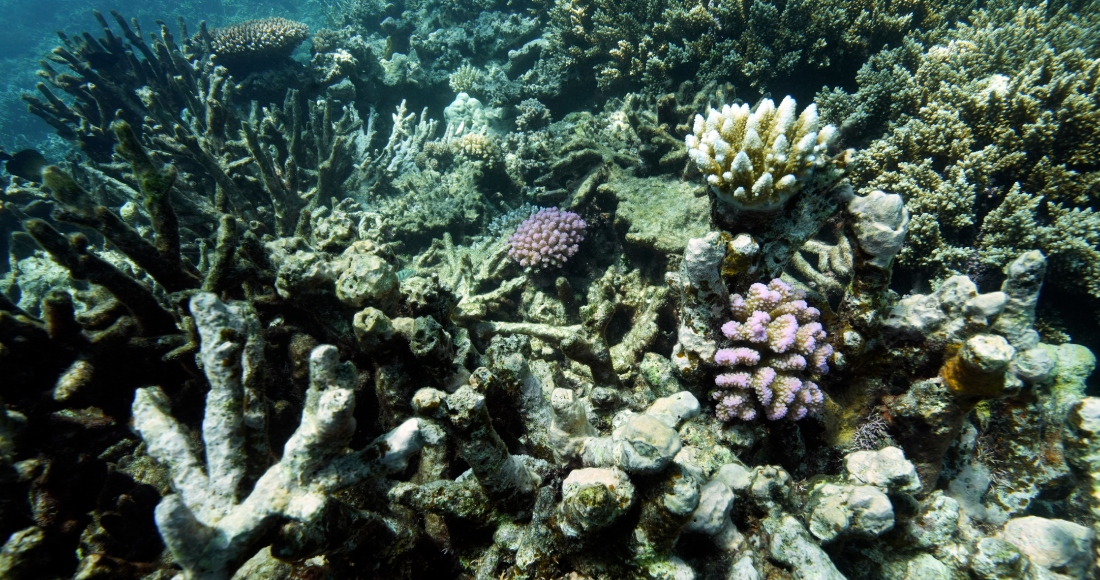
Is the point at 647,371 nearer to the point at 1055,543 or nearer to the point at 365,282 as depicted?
the point at 365,282

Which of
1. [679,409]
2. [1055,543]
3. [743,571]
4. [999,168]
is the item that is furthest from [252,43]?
[1055,543]

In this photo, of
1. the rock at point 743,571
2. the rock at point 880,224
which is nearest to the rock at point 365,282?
the rock at point 743,571

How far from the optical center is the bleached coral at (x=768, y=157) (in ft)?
7.73

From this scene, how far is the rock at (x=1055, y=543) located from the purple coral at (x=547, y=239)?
3.63 m

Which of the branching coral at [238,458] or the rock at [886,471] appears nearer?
the branching coral at [238,458]

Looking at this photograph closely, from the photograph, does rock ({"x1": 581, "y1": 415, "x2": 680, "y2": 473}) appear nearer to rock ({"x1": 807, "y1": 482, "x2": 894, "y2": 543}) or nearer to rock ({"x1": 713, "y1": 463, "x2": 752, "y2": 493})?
rock ({"x1": 713, "y1": 463, "x2": 752, "y2": 493})

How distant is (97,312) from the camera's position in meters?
2.49

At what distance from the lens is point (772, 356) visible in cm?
258

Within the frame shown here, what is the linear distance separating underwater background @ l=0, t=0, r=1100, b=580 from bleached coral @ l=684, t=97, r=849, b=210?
19mm

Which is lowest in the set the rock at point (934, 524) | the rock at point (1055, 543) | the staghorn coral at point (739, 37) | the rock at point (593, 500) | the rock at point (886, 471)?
the rock at point (1055, 543)

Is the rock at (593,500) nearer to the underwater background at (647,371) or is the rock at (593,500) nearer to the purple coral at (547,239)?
the underwater background at (647,371)

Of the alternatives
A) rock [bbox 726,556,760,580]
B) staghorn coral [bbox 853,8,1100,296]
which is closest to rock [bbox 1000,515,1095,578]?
rock [bbox 726,556,760,580]

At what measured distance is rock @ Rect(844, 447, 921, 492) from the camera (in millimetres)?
2164

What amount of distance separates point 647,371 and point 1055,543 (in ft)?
7.23
